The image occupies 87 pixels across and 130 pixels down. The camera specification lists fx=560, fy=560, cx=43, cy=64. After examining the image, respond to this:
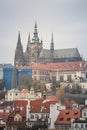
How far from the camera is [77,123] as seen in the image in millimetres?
49562

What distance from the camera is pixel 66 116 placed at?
52.8 meters

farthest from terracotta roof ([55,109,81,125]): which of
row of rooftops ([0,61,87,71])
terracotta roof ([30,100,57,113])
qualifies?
row of rooftops ([0,61,87,71])

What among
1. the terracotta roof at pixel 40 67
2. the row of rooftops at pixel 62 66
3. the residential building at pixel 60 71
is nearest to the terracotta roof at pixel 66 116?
the residential building at pixel 60 71

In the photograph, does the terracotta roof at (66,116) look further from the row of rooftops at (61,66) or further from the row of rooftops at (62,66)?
the row of rooftops at (61,66)

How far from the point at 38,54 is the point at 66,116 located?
13307cm

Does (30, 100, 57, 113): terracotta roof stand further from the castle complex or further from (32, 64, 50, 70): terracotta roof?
the castle complex

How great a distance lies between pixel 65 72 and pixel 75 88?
2718 centimetres

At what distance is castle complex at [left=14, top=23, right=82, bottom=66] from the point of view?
184 metres

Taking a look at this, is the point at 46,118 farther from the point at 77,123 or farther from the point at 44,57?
the point at 44,57

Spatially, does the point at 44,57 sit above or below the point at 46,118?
above

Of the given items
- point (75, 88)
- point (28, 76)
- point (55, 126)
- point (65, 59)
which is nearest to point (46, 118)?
point (55, 126)

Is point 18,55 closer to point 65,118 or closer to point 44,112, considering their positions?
point 44,112

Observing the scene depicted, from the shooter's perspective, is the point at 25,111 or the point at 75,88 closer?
the point at 25,111

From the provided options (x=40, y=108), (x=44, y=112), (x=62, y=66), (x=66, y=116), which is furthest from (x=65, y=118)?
(x=62, y=66)
